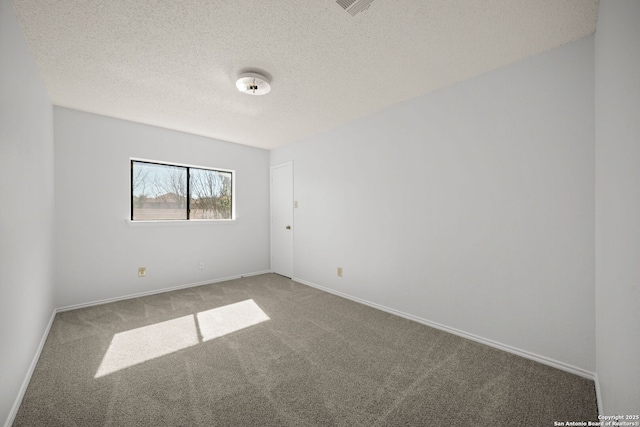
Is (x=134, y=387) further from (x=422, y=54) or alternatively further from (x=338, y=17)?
(x=422, y=54)

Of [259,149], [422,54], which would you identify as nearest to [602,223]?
[422,54]

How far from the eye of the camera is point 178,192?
14.0ft

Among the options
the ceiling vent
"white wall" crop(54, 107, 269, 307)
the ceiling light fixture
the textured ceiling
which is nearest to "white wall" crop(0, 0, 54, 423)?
the textured ceiling

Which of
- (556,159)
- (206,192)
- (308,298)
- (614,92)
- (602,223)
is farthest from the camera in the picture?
(206,192)

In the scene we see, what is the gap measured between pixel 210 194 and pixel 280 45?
3.28 m

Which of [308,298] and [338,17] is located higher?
[338,17]

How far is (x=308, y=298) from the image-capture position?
3.68 meters

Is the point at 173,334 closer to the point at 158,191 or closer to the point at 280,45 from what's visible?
the point at 158,191

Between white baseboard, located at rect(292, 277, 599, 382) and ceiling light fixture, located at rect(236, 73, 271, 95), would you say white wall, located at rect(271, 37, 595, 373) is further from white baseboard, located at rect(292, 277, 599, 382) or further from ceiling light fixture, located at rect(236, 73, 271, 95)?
ceiling light fixture, located at rect(236, 73, 271, 95)

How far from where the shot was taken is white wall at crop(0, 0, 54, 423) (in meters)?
1.47

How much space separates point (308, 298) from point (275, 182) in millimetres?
2456

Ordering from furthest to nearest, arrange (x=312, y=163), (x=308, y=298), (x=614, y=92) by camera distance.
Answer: (x=312, y=163)
(x=308, y=298)
(x=614, y=92)

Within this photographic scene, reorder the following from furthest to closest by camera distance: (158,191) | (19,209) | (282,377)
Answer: (158,191) < (282,377) < (19,209)

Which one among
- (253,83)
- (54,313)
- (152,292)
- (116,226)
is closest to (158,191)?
(116,226)
